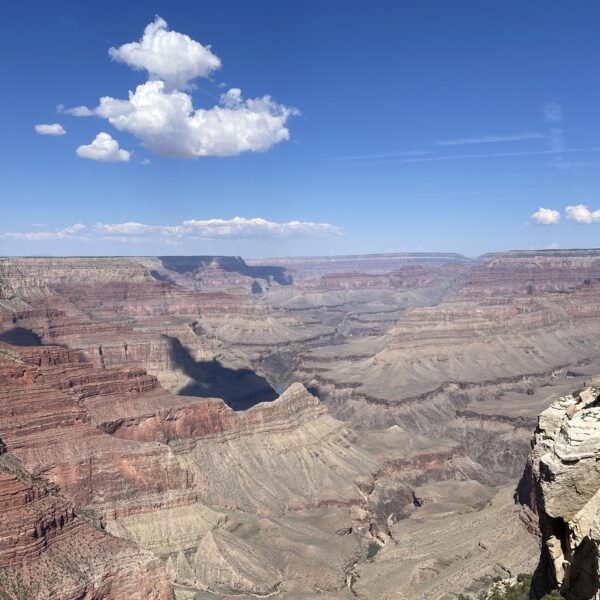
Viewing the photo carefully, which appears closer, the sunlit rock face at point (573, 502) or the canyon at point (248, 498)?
the sunlit rock face at point (573, 502)

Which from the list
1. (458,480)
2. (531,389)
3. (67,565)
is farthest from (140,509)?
(531,389)

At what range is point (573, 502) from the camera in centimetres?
1905

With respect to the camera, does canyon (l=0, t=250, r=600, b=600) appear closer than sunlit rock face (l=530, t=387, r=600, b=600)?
No

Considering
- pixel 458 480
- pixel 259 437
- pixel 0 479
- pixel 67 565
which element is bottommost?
pixel 458 480

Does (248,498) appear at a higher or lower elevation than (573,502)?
lower

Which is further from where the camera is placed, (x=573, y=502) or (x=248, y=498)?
(x=248, y=498)

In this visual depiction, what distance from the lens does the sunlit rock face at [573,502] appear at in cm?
1831

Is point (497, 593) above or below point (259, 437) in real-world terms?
above

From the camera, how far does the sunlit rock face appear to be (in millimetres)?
18312

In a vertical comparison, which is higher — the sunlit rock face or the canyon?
the sunlit rock face

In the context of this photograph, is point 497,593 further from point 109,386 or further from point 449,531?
point 109,386

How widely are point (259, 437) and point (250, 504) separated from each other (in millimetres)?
16428

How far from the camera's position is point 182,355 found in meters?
199

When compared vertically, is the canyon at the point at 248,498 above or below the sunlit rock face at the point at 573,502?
below
